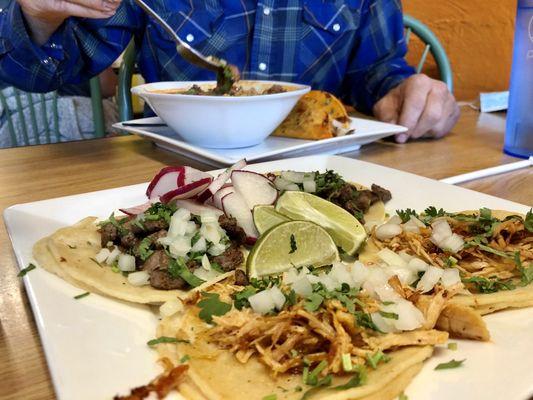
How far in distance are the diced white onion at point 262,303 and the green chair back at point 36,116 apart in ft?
10.1

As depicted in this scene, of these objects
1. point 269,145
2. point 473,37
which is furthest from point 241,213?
point 473,37

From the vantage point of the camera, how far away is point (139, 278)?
1059mm

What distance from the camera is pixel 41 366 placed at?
2.61 ft

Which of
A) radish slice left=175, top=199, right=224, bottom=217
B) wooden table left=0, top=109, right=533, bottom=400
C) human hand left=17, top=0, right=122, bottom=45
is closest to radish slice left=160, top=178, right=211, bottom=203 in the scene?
radish slice left=175, top=199, right=224, bottom=217

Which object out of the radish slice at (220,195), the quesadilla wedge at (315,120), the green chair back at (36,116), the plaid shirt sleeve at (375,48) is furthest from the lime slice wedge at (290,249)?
the green chair back at (36,116)

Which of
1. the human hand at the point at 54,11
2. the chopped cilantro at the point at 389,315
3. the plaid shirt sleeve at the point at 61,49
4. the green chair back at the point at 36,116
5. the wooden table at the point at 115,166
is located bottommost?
the green chair back at the point at 36,116

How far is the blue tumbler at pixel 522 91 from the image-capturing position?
1.92 meters

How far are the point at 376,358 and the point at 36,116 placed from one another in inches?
154

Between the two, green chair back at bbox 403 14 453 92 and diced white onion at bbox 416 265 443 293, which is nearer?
diced white onion at bbox 416 265 443 293

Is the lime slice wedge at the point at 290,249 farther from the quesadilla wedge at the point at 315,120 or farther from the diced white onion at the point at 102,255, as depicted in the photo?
the quesadilla wedge at the point at 315,120

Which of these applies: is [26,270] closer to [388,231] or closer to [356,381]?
[356,381]

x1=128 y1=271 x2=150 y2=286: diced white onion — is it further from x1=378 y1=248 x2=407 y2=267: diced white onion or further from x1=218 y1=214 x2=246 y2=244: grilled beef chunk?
x1=378 y1=248 x2=407 y2=267: diced white onion

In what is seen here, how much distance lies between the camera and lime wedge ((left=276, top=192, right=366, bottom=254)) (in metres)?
1.25

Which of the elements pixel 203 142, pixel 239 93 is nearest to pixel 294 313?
pixel 203 142
